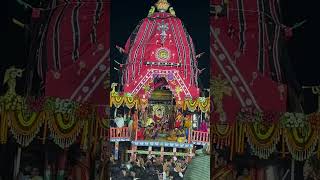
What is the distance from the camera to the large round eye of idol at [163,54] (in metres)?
11.1

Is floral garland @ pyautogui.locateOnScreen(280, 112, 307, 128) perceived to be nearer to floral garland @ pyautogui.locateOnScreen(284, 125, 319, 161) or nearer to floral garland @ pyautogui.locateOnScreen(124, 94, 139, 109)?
floral garland @ pyautogui.locateOnScreen(284, 125, 319, 161)

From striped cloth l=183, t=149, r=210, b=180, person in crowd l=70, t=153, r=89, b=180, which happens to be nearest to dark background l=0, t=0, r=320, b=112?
person in crowd l=70, t=153, r=89, b=180

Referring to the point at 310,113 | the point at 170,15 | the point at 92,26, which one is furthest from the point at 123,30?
the point at 310,113

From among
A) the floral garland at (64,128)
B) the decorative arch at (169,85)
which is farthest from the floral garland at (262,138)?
the decorative arch at (169,85)

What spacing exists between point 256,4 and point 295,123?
1128mm

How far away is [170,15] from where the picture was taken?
10.2 m

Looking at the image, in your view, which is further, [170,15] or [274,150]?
[170,15]

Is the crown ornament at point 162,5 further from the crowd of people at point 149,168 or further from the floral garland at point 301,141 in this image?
the floral garland at point 301,141

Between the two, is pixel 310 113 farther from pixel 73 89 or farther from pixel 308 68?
pixel 73 89

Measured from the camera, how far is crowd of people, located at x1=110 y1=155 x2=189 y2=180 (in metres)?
11.0

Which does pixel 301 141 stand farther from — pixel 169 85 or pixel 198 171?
pixel 169 85

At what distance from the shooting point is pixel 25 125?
4453 millimetres

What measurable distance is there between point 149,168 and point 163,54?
2441 mm

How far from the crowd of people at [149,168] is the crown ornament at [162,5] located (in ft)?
10.9
